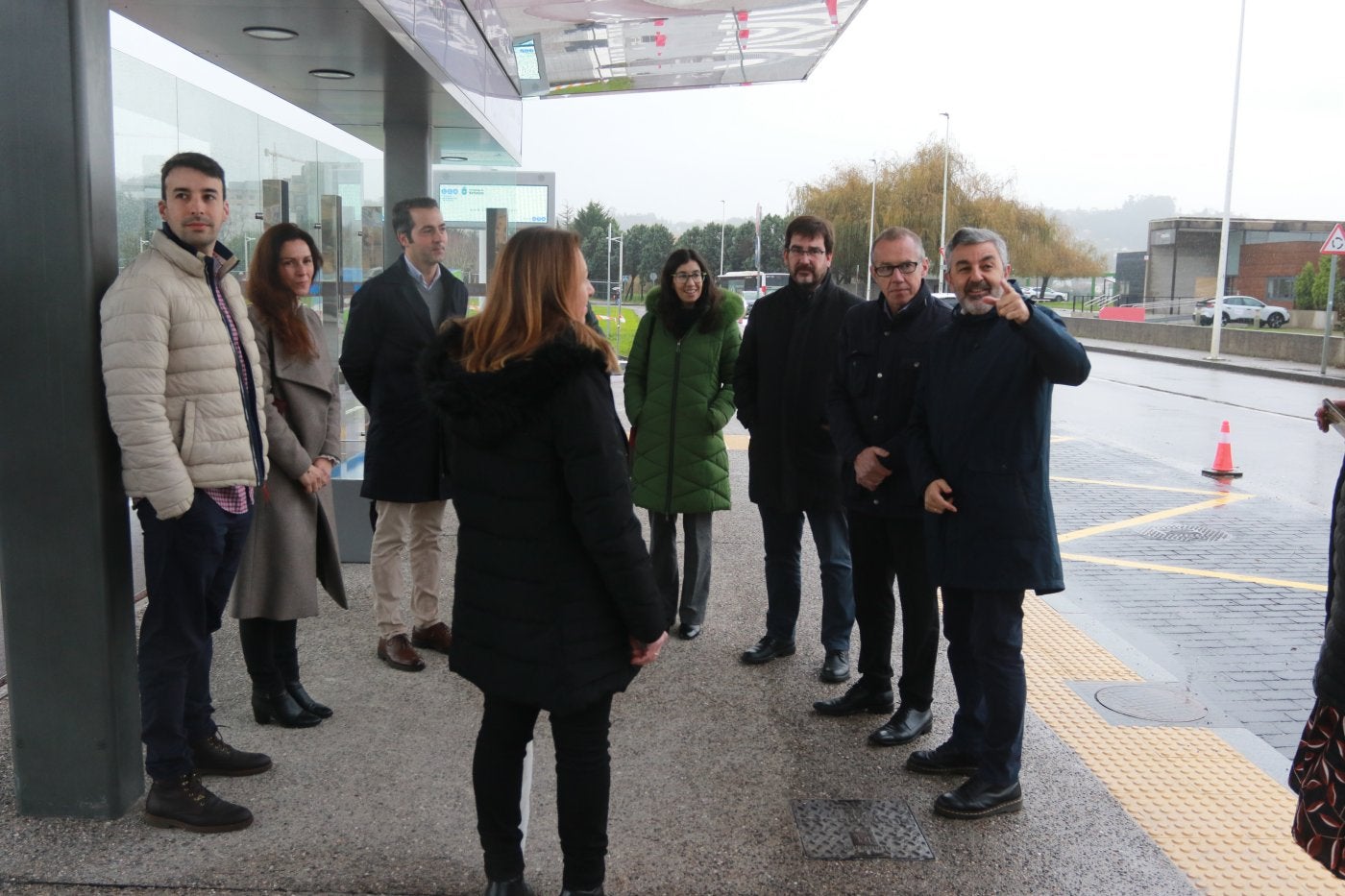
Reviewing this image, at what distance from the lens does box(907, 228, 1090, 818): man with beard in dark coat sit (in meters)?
3.72

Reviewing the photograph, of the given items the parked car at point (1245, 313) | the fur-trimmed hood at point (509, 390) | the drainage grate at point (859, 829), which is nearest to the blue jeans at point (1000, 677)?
the drainage grate at point (859, 829)

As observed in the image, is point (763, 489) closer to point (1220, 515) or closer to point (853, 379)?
point (853, 379)

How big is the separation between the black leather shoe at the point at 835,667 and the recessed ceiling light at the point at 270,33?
3703mm


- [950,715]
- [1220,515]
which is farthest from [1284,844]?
[1220,515]

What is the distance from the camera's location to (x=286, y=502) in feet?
14.3

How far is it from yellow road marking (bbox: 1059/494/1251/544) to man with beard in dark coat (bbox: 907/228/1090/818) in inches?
208

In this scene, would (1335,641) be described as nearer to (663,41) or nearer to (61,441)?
(61,441)

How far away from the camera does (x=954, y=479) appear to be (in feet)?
12.8

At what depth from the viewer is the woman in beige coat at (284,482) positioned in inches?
169

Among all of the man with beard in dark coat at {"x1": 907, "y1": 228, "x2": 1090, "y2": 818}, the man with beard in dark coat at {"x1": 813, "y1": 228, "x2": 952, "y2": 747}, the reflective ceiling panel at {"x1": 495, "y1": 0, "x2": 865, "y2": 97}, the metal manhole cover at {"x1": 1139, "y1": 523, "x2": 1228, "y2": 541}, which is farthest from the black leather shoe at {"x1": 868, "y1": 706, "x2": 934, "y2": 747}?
the metal manhole cover at {"x1": 1139, "y1": 523, "x2": 1228, "y2": 541}

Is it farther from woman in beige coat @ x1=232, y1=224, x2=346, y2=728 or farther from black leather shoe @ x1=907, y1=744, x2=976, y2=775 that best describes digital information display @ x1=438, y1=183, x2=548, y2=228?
black leather shoe @ x1=907, y1=744, x2=976, y2=775

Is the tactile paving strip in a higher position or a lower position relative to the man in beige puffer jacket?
lower

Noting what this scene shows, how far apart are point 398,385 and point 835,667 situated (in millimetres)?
2338

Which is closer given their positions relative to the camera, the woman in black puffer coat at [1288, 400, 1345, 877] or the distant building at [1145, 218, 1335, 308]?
the woman in black puffer coat at [1288, 400, 1345, 877]
